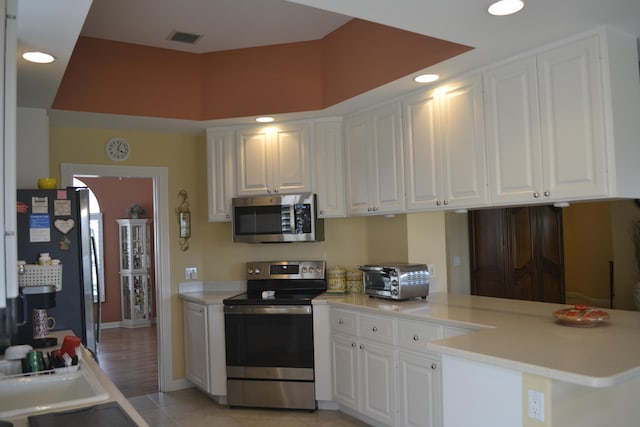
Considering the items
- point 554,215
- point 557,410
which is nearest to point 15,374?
point 557,410

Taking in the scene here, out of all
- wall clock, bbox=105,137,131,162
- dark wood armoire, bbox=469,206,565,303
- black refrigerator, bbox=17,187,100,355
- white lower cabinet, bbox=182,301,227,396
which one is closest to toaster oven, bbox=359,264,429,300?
white lower cabinet, bbox=182,301,227,396

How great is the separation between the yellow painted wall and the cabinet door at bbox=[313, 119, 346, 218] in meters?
0.35

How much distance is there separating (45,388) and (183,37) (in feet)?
9.39

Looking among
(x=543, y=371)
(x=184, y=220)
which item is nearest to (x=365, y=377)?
(x=543, y=371)

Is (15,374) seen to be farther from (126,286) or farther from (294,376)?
(126,286)

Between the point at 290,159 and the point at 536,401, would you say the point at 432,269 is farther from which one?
the point at 536,401

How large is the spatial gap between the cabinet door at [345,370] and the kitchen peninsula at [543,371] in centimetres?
114

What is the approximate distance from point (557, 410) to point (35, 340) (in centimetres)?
246

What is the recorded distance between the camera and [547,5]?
227cm

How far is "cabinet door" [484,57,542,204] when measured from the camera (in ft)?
9.10

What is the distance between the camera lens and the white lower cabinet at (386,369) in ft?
10.1

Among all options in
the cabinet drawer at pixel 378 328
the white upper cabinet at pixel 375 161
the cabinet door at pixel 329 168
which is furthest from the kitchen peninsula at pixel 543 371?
the cabinet door at pixel 329 168

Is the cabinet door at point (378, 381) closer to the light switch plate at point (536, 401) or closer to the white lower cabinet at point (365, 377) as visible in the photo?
the white lower cabinet at point (365, 377)

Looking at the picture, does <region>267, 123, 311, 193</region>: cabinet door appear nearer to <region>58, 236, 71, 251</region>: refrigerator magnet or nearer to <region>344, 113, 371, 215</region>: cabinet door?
<region>344, 113, 371, 215</region>: cabinet door
